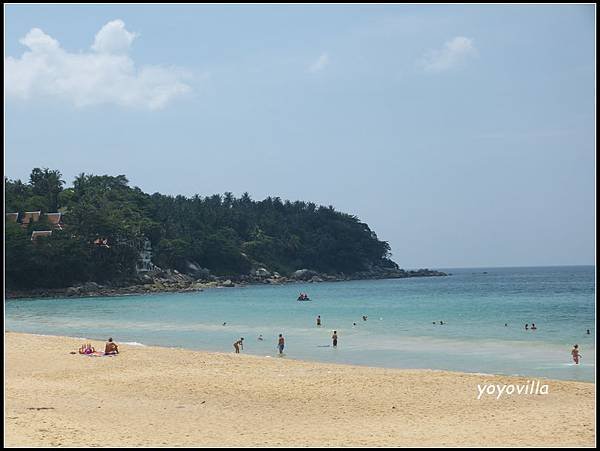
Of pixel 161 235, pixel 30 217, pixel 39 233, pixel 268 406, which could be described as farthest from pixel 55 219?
pixel 268 406

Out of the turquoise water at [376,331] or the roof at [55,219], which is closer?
the turquoise water at [376,331]

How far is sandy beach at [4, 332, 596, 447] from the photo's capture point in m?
11.6

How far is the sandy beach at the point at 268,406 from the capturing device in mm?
11625

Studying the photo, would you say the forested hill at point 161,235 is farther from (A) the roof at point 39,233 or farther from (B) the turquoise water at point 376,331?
(B) the turquoise water at point 376,331

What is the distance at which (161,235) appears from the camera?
10744 centimetres

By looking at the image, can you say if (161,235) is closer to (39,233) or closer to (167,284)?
(167,284)

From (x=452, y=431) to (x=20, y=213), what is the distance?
3848 inches

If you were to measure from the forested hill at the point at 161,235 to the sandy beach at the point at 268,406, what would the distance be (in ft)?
221

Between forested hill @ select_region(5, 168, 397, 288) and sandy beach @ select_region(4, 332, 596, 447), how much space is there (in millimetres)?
67409

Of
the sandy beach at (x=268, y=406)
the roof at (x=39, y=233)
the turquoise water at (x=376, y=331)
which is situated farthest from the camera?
the roof at (x=39, y=233)

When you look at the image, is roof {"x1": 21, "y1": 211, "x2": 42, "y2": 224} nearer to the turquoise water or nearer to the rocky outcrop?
the rocky outcrop

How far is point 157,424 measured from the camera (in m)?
12.9

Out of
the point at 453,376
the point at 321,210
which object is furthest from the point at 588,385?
the point at 321,210

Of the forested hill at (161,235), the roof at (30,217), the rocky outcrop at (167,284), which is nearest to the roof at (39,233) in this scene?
the forested hill at (161,235)
